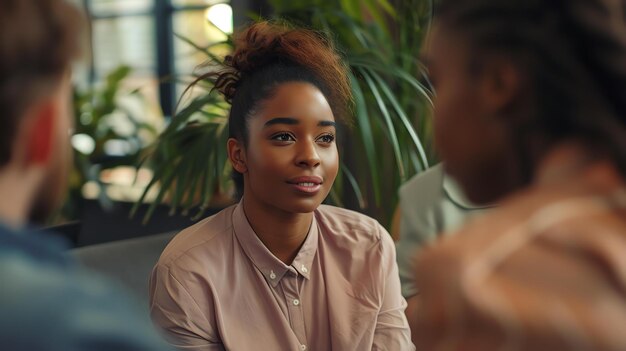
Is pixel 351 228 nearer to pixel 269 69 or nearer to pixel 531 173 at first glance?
pixel 269 69

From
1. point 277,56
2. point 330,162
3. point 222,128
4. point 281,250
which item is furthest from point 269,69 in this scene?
point 222,128

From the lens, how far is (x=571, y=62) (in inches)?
31.8

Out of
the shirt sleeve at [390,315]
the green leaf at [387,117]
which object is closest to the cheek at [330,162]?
the shirt sleeve at [390,315]

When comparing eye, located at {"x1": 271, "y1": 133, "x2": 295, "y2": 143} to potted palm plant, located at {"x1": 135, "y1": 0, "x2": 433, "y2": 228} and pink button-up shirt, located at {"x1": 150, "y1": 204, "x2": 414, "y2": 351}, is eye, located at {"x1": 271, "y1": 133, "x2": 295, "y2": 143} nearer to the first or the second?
pink button-up shirt, located at {"x1": 150, "y1": 204, "x2": 414, "y2": 351}

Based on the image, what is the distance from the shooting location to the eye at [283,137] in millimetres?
1728

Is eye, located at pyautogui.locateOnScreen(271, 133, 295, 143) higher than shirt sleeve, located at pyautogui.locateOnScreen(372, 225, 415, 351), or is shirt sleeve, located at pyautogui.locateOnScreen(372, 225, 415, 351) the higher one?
eye, located at pyautogui.locateOnScreen(271, 133, 295, 143)

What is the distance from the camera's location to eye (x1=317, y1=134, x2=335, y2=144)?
5.72 ft

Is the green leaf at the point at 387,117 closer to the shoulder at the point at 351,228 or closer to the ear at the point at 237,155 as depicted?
the shoulder at the point at 351,228

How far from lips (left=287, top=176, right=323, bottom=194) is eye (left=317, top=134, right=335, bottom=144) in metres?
0.09

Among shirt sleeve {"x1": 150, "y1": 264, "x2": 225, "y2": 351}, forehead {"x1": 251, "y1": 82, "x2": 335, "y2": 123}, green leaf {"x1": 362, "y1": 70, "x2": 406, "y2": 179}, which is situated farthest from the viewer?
green leaf {"x1": 362, "y1": 70, "x2": 406, "y2": 179}

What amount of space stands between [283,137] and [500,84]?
93cm

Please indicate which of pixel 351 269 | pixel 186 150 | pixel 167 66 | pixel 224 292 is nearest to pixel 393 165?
pixel 186 150

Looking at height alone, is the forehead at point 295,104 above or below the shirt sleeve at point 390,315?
above

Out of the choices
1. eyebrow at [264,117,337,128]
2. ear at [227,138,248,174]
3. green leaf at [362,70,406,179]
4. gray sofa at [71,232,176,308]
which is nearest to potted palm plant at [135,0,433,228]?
green leaf at [362,70,406,179]
